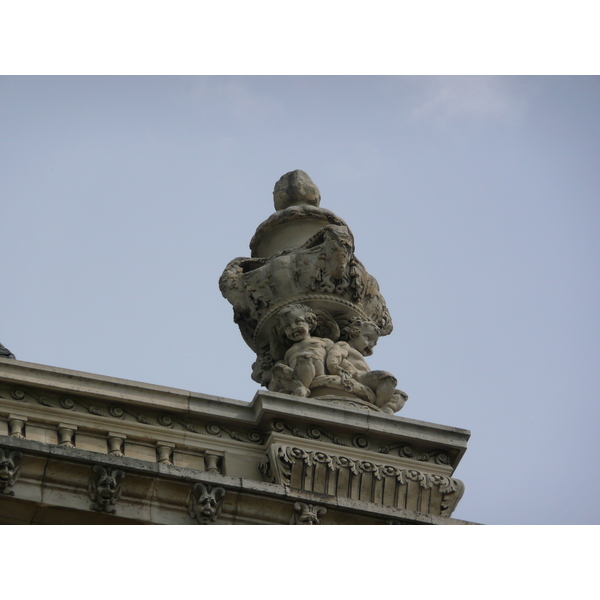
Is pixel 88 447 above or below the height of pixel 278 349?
below

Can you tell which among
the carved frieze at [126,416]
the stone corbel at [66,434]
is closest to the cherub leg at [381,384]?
the carved frieze at [126,416]

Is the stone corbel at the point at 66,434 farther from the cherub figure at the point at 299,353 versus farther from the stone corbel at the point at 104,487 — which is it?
the cherub figure at the point at 299,353

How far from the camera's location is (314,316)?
18.3 m

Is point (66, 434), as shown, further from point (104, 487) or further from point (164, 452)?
point (104, 487)

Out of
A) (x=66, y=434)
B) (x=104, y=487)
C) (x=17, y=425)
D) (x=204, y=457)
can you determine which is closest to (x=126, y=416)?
(x=66, y=434)

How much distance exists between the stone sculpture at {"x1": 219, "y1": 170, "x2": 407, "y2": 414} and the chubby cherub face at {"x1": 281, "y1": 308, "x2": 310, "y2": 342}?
0.01m

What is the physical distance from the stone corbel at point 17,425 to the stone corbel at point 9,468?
3.09 ft

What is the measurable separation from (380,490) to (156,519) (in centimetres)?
257

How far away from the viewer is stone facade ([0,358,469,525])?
14.4 metres

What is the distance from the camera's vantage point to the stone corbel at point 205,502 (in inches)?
576

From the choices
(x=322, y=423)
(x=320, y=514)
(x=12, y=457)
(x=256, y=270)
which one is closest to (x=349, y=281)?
(x=256, y=270)

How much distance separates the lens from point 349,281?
745 inches

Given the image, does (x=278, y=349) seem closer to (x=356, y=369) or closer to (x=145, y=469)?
(x=356, y=369)

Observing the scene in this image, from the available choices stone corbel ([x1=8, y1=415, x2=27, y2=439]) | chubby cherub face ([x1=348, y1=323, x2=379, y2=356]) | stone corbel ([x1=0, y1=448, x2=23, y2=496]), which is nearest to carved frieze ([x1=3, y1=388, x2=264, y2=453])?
stone corbel ([x1=8, y1=415, x2=27, y2=439])
